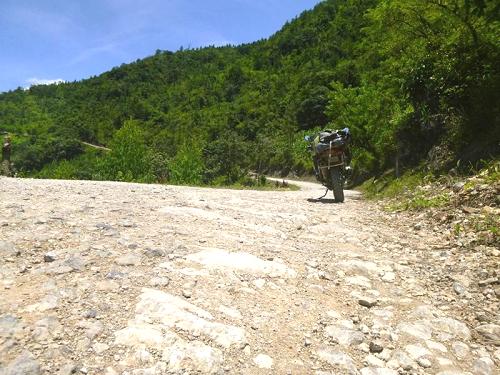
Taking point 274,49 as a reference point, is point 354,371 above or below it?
below

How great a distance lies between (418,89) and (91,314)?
13.0 metres

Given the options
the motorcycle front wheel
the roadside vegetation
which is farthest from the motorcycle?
the roadside vegetation

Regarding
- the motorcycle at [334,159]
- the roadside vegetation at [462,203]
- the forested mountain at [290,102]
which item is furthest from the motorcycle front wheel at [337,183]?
the forested mountain at [290,102]

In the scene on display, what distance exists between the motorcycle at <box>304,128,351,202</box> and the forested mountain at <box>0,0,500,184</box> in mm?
2517

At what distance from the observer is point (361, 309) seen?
11.8 ft

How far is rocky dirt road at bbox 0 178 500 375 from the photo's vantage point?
2566 mm

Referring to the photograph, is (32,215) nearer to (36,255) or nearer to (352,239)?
(36,255)

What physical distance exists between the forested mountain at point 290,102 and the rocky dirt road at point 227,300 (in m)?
4.68

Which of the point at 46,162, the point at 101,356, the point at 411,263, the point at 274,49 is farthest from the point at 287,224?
the point at 46,162

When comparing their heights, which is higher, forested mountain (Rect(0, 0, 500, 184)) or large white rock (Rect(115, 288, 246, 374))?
forested mountain (Rect(0, 0, 500, 184))

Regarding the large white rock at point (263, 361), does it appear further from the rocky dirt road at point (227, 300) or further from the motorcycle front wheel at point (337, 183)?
the motorcycle front wheel at point (337, 183)

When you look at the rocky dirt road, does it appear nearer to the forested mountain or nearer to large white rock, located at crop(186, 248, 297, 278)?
large white rock, located at crop(186, 248, 297, 278)

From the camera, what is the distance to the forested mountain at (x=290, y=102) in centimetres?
1118

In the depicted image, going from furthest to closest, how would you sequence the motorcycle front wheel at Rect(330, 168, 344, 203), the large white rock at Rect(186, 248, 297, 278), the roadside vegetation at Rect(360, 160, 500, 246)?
the motorcycle front wheel at Rect(330, 168, 344, 203) < the roadside vegetation at Rect(360, 160, 500, 246) < the large white rock at Rect(186, 248, 297, 278)
